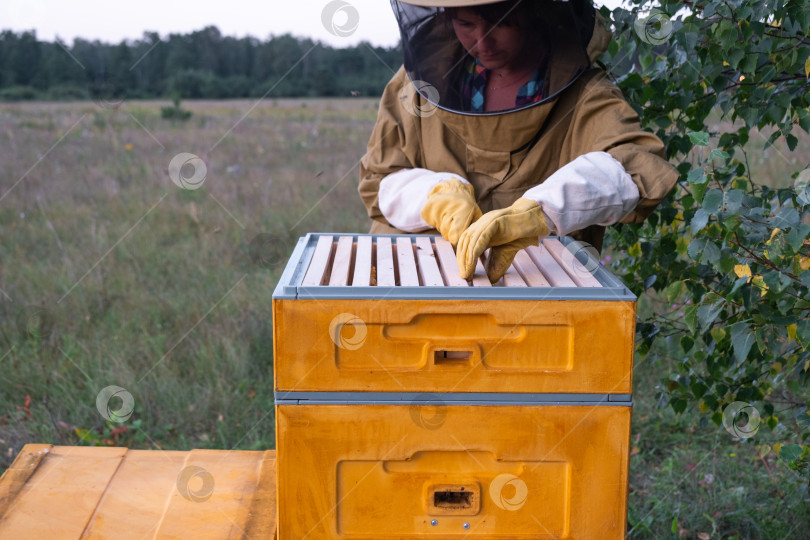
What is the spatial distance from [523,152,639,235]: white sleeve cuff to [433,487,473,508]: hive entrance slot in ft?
2.22

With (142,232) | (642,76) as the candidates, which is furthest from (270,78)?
(642,76)

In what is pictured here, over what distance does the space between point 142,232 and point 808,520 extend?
4.32m

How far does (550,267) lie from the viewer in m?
1.65

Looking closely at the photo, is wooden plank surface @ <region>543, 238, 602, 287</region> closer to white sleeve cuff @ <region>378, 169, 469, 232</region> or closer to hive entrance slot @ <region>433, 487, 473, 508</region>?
white sleeve cuff @ <region>378, 169, 469, 232</region>

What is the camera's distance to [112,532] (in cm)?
183

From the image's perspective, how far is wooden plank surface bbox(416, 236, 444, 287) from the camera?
4.88ft

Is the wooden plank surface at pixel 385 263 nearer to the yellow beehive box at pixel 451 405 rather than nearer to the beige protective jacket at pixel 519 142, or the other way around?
the yellow beehive box at pixel 451 405

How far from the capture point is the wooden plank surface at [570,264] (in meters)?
1.51
